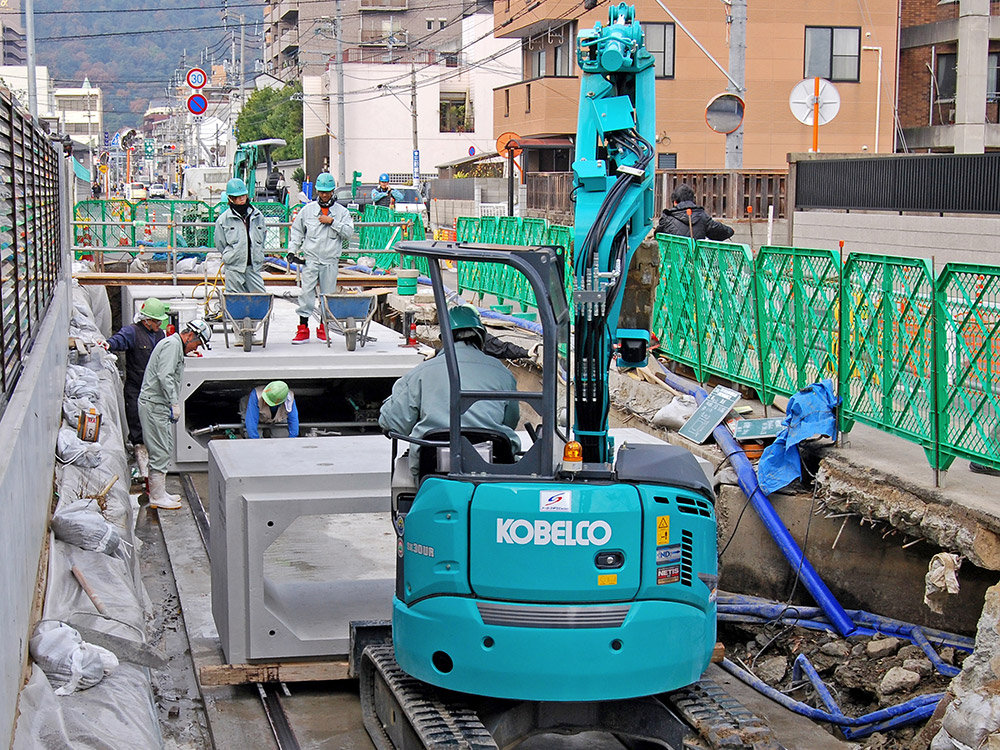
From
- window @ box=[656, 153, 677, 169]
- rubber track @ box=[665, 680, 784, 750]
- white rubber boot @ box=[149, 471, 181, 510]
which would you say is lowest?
white rubber boot @ box=[149, 471, 181, 510]

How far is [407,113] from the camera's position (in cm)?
6594

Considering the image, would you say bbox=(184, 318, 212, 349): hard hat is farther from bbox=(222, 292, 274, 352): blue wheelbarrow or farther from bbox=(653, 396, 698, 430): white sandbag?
bbox=(653, 396, 698, 430): white sandbag

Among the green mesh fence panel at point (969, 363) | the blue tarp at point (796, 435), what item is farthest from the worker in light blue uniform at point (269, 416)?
the green mesh fence panel at point (969, 363)

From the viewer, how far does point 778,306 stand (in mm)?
10492

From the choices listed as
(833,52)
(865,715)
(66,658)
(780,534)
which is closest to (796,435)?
(780,534)

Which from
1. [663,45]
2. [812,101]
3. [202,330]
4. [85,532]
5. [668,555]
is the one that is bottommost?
[85,532]

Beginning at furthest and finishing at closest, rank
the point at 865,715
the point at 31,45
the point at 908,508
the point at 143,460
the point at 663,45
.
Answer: the point at 663,45 < the point at 31,45 < the point at 143,460 < the point at 908,508 < the point at 865,715

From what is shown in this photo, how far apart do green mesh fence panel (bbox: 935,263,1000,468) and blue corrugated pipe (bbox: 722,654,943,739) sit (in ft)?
4.96

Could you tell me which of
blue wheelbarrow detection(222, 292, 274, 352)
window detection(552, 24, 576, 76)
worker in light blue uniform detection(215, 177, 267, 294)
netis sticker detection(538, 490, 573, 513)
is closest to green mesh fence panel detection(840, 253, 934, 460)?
netis sticker detection(538, 490, 573, 513)

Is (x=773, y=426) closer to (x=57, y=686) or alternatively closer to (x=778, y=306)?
(x=778, y=306)

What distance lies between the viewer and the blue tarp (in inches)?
353

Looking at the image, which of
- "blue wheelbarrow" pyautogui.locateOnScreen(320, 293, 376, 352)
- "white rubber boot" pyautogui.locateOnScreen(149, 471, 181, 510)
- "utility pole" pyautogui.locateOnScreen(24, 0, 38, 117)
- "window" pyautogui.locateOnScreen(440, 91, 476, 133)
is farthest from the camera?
"window" pyautogui.locateOnScreen(440, 91, 476, 133)

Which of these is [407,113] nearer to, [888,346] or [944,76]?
[944,76]

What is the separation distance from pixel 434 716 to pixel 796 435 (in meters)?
4.47
